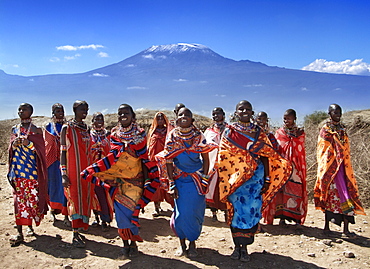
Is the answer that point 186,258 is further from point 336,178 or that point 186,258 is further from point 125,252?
point 336,178

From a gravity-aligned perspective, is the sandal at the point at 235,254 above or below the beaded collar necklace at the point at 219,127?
below

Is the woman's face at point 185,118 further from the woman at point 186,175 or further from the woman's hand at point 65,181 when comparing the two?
the woman's hand at point 65,181

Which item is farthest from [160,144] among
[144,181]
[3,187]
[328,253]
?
[3,187]

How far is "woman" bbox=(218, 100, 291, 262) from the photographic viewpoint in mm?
4703

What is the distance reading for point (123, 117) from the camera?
466 cm

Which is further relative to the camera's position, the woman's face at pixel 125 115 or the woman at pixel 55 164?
the woman at pixel 55 164

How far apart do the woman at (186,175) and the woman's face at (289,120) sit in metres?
2.10

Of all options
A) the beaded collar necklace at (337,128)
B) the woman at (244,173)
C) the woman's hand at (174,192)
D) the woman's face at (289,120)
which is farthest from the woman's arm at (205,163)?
the beaded collar necklace at (337,128)

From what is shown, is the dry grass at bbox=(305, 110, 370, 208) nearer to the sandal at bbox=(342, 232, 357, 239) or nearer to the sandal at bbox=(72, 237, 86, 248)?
the sandal at bbox=(342, 232, 357, 239)

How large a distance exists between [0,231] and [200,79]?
18310cm

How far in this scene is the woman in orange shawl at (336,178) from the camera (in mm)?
5742

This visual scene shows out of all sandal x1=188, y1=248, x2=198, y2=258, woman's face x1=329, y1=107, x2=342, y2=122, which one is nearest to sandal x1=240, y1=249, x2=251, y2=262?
sandal x1=188, y1=248, x2=198, y2=258

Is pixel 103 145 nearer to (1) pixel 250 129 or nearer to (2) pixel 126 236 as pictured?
(2) pixel 126 236

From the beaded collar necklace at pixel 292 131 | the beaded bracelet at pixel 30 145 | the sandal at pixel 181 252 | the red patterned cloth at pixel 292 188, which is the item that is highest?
the beaded collar necklace at pixel 292 131
